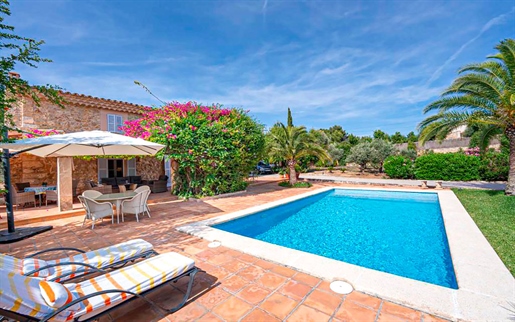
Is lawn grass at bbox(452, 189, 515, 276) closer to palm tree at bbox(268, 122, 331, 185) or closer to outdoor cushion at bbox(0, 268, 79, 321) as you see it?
outdoor cushion at bbox(0, 268, 79, 321)

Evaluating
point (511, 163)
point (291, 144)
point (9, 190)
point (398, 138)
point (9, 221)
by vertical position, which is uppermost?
point (398, 138)

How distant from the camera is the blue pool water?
5133 millimetres

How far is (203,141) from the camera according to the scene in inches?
411

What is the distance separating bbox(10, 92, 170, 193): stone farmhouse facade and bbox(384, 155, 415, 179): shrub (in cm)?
1936

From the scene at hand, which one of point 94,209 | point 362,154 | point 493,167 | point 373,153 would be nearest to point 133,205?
point 94,209

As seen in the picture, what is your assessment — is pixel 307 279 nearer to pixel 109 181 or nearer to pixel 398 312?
pixel 398 312

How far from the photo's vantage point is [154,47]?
12.1 m

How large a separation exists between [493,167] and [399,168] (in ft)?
19.5

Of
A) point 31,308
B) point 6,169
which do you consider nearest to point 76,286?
point 31,308

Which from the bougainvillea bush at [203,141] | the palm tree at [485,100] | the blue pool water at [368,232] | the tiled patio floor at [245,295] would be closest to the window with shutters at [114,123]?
the bougainvillea bush at [203,141]

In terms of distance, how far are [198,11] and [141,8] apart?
8.61ft

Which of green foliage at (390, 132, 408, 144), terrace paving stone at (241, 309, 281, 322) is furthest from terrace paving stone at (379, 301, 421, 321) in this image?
green foliage at (390, 132, 408, 144)

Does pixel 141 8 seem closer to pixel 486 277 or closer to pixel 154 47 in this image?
pixel 154 47

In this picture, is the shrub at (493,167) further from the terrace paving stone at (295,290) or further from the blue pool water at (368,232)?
the terrace paving stone at (295,290)
